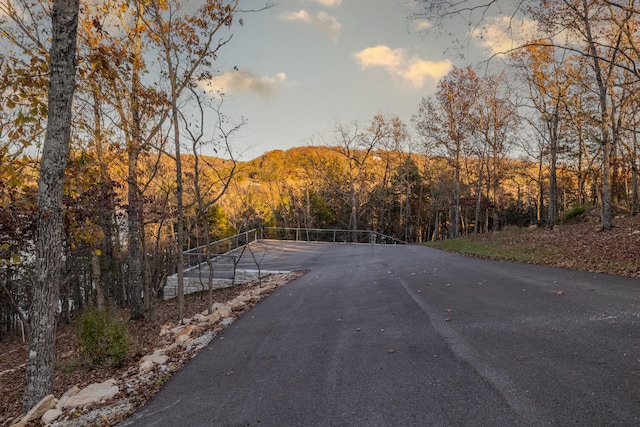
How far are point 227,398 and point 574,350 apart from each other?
3.53 metres

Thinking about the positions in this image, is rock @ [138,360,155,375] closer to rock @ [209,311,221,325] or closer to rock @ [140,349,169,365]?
rock @ [140,349,169,365]

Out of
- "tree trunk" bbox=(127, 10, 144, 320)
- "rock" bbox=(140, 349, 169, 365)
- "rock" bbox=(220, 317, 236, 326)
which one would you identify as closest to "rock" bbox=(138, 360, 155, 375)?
"rock" bbox=(140, 349, 169, 365)

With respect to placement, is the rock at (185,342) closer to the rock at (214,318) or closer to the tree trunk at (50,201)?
the rock at (214,318)

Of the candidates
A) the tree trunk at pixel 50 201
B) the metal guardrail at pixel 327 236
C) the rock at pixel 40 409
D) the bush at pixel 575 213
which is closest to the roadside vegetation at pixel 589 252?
the rock at pixel 40 409

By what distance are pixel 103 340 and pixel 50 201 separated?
8.82 feet

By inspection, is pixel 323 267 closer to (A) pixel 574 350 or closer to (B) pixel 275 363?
(B) pixel 275 363

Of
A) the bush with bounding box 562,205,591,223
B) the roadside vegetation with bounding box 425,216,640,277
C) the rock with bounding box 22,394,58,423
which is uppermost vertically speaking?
the bush with bounding box 562,205,591,223

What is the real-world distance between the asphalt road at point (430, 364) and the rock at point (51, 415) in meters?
1.06

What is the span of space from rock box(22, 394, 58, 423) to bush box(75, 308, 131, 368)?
1416 millimetres

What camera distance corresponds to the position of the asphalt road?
2.87m

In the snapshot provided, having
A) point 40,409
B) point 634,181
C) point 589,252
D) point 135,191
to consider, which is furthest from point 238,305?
point 634,181

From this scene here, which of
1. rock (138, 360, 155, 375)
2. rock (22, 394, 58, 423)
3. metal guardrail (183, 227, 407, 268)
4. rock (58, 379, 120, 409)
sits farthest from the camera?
metal guardrail (183, 227, 407, 268)

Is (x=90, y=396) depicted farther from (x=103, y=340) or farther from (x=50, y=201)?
(x=50, y=201)

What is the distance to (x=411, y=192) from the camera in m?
42.4
